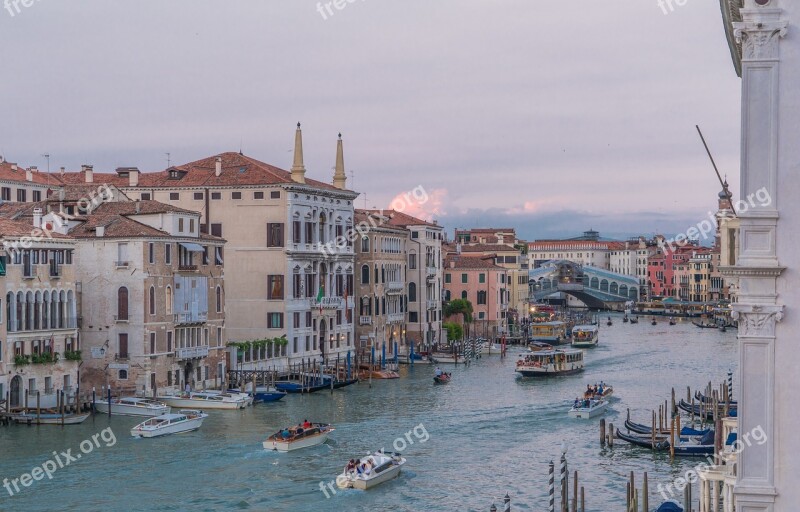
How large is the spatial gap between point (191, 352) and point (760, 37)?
23.1 m

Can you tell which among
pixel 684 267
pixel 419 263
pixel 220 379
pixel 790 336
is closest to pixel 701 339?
pixel 419 263

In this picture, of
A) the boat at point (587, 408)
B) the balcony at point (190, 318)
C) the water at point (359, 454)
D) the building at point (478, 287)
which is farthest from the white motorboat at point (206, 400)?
the building at point (478, 287)

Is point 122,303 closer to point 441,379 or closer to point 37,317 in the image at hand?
point 37,317

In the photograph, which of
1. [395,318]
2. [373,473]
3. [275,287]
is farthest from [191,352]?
[395,318]

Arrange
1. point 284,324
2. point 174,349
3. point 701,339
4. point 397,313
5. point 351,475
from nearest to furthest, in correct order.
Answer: point 351,475 → point 174,349 → point 284,324 → point 397,313 → point 701,339

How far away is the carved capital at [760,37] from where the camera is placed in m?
8.53

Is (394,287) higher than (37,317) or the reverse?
higher

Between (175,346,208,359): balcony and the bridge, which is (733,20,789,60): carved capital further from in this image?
the bridge

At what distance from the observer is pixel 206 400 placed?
28.3m

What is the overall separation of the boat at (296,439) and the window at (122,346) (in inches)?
267

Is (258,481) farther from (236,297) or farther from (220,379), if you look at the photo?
(236,297)

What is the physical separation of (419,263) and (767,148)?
129 ft

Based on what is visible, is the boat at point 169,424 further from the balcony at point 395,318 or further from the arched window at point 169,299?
the balcony at point 395,318

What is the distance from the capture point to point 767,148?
8.63 m
